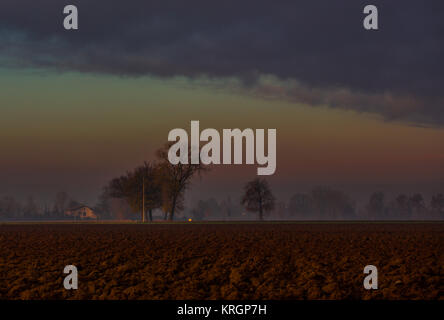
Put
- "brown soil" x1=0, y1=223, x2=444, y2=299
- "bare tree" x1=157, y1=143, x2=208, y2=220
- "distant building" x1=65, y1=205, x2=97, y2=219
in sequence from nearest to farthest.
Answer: "brown soil" x1=0, y1=223, x2=444, y2=299 → "bare tree" x1=157, y1=143, x2=208, y2=220 → "distant building" x1=65, y1=205, x2=97, y2=219

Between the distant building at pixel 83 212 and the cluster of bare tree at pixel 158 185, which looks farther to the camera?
the distant building at pixel 83 212

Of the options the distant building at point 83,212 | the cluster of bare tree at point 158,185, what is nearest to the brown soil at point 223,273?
the cluster of bare tree at point 158,185

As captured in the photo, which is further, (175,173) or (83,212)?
(83,212)

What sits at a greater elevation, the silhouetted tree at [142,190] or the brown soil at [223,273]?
the silhouetted tree at [142,190]

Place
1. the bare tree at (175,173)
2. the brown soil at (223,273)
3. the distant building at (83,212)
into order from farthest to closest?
1. the distant building at (83,212)
2. the bare tree at (175,173)
3. the brown soil at (223,273)

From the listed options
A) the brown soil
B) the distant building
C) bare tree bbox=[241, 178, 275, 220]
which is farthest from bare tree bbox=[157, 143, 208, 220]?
the distant building

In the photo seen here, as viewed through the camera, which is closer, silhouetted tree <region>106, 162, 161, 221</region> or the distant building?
silhouetted tree <region>106, 162, 161, 221</region>

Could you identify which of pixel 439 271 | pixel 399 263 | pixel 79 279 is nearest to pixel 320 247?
pixel 399 263

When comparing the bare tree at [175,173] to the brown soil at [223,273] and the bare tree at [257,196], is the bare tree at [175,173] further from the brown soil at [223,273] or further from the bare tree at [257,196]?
the brown soil at [223,273]

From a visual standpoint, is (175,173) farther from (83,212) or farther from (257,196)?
(83,212)

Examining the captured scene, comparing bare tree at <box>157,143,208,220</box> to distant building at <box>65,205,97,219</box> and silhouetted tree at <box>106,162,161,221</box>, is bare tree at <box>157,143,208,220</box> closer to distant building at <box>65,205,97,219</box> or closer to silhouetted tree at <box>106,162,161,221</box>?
silhouetted tree at <box>106,162,161,221</box>

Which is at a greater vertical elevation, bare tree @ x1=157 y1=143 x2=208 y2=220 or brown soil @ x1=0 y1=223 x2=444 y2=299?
bare tree @ x1=157 y1=143 x2=208 y2=220

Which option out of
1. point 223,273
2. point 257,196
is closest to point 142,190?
point 257,196
